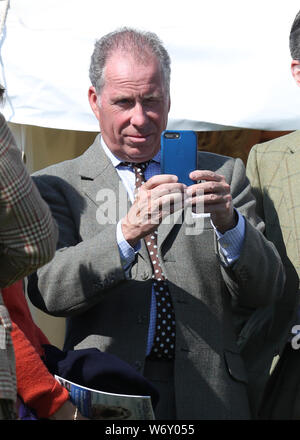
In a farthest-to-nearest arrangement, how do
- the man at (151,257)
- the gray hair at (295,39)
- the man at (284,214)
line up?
the gray hair at (295,39)
the man at (284,214)
the man at (151,257)

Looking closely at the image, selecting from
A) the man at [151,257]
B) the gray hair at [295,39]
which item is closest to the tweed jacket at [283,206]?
the man at [151,257]

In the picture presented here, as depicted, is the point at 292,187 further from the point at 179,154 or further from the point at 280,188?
the point at 179,154

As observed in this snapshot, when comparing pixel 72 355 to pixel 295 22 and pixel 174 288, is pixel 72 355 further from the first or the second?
pixel 295 22

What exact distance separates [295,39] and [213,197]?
1020 millimetres

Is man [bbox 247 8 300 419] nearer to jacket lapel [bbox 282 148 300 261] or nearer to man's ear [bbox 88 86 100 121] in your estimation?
jacket lapel [bbox 282 148 300 261]

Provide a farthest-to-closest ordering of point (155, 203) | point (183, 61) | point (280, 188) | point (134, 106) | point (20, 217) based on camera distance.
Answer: point (183, 61) → point (280, 188) → point (134, 106) → point (155, 203) → point (20, 217)

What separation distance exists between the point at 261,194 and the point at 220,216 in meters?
0.67

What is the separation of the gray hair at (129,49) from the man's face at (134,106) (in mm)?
26

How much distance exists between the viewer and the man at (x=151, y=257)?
8.32 feet

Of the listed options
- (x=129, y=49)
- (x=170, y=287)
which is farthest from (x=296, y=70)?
(x=170, y=287)

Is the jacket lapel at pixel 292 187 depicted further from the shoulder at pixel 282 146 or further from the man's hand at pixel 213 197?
the man's hand at pixel 213 197

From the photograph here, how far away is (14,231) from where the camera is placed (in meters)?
1.71

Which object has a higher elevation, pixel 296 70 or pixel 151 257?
pixel 296 70
